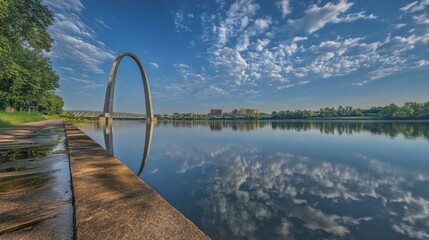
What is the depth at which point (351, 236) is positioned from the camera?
3404mm

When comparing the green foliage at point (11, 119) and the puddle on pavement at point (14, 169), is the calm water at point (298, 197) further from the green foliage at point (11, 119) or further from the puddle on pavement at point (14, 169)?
the green foliage at point (11, 119)

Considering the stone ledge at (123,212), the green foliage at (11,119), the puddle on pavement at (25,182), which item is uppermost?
the green foliage at (11,119)

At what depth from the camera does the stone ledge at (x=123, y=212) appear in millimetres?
1915

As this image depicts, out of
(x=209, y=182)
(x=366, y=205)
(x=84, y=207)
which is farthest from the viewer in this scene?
(x=209, y=182)

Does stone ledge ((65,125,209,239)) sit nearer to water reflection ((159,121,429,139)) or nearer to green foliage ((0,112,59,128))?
green foliage ((0,112,59,128))

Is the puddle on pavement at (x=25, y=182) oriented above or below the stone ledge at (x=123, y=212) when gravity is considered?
below

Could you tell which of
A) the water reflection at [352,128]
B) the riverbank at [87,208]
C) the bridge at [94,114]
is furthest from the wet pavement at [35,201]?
the bridge at [94,114]

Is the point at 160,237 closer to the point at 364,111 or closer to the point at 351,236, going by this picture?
the point at 351,236

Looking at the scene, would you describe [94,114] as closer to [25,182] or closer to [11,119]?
[11,119]

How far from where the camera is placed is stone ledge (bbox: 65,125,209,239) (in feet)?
6.28

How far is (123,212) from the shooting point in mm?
2344

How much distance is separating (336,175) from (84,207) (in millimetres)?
7601

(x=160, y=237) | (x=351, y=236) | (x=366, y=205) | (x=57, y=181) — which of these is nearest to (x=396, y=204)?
(x=366, y=205)

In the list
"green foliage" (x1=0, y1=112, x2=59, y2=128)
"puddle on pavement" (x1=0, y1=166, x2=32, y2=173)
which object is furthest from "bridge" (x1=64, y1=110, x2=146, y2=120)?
"puddle on pavement" (x1=0, y1=166, x2=32, y2=173)
